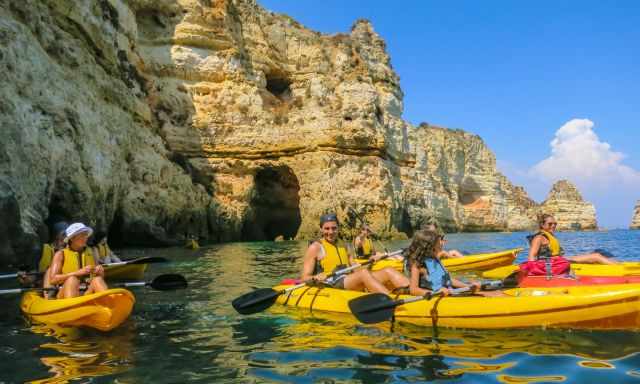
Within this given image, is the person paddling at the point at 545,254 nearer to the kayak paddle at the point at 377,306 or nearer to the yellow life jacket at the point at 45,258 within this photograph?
the kayak paddle at the point at 377,306

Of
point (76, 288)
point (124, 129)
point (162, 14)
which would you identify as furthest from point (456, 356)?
Answer: point (162, 14)

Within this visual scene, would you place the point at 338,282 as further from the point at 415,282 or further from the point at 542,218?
the point at 542,218

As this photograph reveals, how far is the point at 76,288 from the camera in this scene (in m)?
6.25

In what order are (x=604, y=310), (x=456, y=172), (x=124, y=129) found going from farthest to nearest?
(x=456, y=172)
(x=124, y=129)
(x=604, y=310)

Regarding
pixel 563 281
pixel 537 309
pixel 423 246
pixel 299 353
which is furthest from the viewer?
pixel 563 281

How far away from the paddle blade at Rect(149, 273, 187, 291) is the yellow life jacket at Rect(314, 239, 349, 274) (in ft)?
7.13

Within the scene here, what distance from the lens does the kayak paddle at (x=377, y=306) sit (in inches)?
214

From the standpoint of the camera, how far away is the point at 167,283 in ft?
25.4

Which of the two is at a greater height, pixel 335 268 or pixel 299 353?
pixel 335 268

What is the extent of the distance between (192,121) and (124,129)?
29.0 ft

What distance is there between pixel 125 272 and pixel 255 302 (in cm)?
543

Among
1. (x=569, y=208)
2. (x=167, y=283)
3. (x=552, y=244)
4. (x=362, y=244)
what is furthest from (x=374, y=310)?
(x=569, y=208)

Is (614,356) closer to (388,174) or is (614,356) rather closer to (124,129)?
(124,129)

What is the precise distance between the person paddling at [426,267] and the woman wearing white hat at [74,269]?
3780 millimetres
